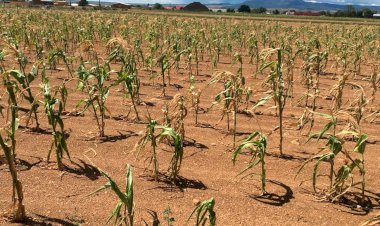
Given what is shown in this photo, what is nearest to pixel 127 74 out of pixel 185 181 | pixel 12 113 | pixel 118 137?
pixel 118 137

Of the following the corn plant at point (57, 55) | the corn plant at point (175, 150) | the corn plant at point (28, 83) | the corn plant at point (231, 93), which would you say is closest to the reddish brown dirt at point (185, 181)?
the corn plant at point (175, 150)

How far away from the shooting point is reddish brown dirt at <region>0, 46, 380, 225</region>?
369 cm

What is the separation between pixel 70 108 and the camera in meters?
6.80

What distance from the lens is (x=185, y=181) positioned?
4309 mm

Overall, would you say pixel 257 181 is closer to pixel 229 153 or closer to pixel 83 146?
pixel 229 153

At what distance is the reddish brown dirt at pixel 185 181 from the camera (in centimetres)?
369

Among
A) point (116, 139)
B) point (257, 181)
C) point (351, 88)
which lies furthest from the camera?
point (351, 88)

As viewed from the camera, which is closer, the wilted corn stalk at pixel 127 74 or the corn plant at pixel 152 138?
the corn plant at pixel 152 138

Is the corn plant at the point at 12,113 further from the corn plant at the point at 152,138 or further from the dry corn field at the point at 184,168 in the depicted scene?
the corn plant at the point at 152,138

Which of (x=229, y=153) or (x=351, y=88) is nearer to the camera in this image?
(x=229, y=153)

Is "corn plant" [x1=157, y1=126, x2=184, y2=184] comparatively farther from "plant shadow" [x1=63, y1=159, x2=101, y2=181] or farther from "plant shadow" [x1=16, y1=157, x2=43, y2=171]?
Result: "plant shadow" [x1=16, y1=157, x2=43, y2=171]

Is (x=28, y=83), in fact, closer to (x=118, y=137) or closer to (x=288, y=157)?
(x=118, y=137)

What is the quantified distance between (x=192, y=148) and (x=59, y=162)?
5.27 ft

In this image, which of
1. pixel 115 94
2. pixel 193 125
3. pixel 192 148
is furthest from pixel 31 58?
pixel 192 148
